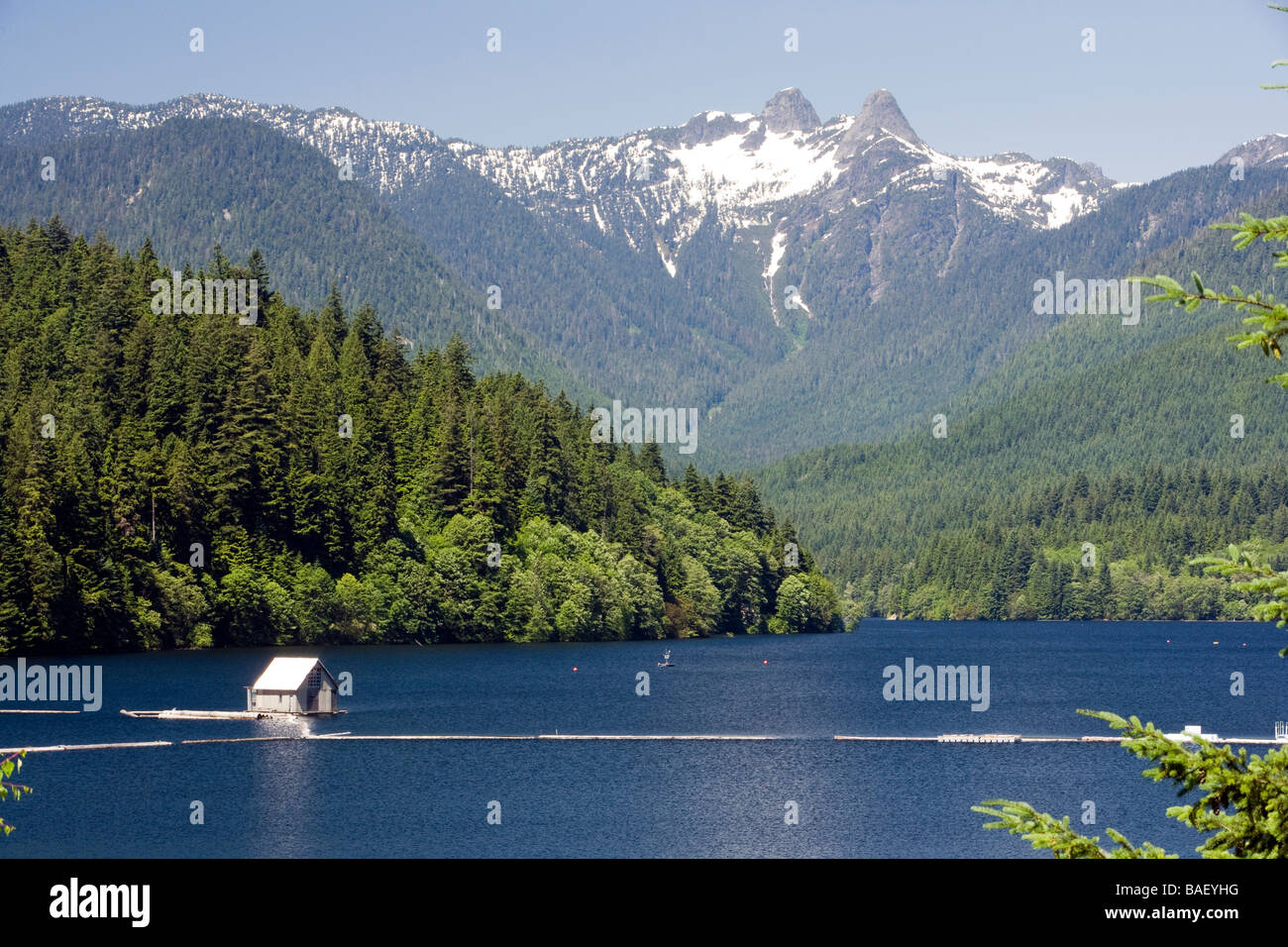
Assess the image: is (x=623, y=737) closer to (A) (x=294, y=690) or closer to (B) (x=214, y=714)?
(A) (x=294, y=690)

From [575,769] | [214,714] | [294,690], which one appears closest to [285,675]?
[294,690]

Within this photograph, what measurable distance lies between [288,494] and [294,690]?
58955 mm

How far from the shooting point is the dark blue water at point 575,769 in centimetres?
6506

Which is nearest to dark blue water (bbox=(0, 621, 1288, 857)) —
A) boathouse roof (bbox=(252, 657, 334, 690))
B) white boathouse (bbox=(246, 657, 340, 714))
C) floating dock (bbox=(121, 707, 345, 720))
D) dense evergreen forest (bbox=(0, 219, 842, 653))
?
floating dock (bbox=(121, 707, 345, 720))

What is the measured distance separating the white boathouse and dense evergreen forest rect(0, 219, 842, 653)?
33427 millimetres

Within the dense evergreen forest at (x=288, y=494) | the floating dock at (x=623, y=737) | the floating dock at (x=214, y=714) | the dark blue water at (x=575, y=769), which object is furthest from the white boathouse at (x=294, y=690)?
the dense evergreen forest at (x=288, y=494)

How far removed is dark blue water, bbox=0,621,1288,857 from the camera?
2562 inches

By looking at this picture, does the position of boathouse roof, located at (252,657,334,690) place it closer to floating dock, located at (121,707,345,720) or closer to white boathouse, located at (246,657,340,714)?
white boathouse, located at (246,657,340,714)

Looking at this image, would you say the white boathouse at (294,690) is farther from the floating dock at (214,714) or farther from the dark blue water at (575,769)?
the dark blue water at (575,769)

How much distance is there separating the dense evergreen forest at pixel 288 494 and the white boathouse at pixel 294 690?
33.4m

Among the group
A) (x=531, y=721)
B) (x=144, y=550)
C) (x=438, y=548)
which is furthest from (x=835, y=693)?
(x=144, y=550)
